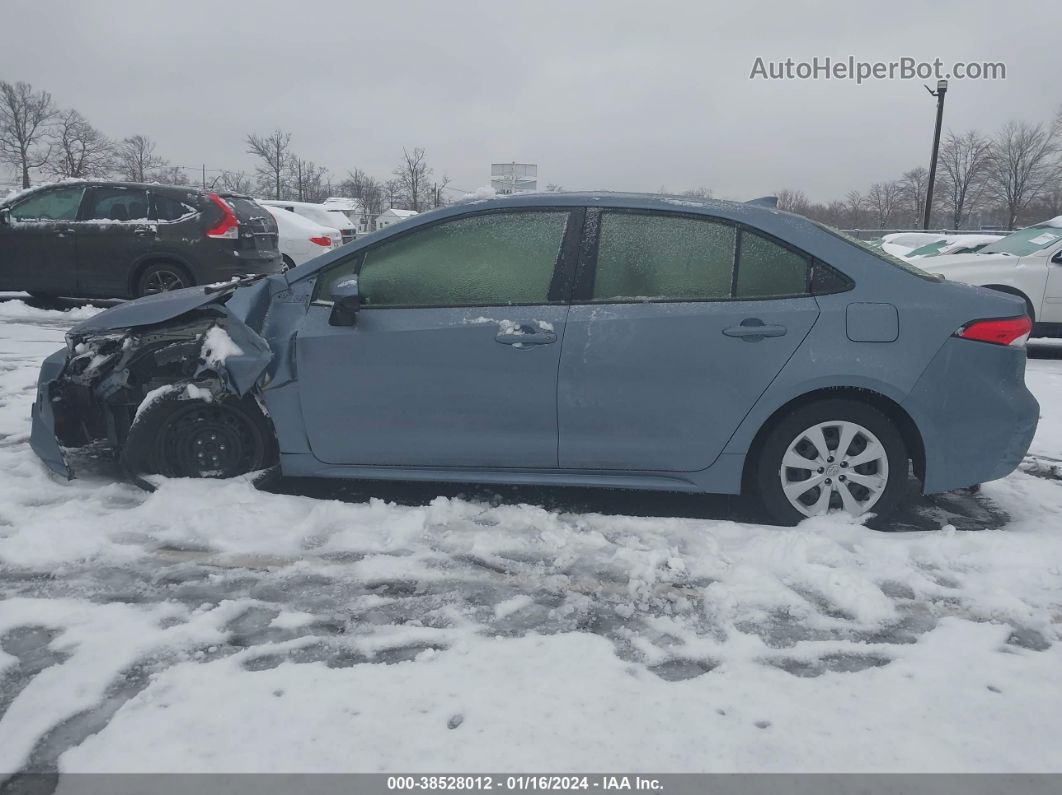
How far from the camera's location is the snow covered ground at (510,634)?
2281 millimetres

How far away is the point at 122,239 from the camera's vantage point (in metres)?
10.0

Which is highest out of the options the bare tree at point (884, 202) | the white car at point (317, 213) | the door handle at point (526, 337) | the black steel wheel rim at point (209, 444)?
the bare tree at point (884, 202)

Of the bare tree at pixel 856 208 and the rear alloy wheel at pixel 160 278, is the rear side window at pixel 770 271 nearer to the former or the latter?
the rear alloy wheel at pixel 160 278

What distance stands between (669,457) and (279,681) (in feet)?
6.52

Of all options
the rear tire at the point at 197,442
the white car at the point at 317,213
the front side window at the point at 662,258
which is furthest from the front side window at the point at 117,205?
the front side window at the point at 662,258

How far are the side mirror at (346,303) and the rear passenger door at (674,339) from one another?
39.9 inches

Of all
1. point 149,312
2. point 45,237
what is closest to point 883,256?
point 149,312

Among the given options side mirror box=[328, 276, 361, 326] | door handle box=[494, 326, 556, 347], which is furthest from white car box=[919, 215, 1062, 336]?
side mirror box=[328, 276, 361, 326]

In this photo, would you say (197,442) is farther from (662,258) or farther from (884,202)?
(884,202)

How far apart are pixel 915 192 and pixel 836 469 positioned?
73594 mm

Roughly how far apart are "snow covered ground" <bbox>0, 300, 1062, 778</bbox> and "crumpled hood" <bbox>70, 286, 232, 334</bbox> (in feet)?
2.84

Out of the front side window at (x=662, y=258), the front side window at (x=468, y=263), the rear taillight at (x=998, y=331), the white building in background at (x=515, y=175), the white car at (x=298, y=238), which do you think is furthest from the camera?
the white car at (x=298, y=238)

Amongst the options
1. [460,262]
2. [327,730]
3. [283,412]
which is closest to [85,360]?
[283,412]

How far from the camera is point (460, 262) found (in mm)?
3945
